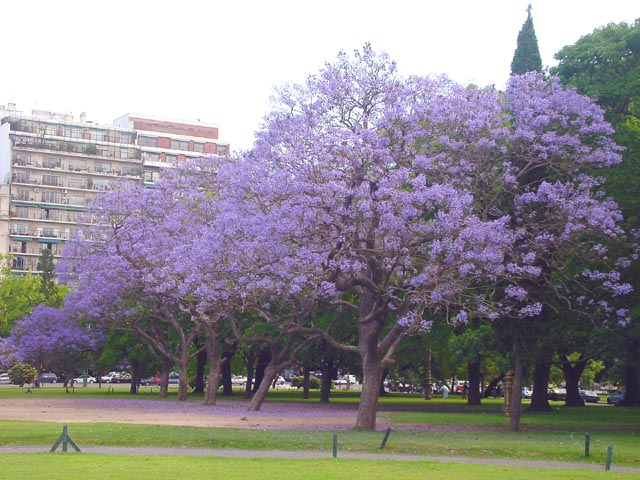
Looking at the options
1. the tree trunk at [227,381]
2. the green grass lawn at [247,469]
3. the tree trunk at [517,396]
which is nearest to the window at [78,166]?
the tree trunk at [227,381]

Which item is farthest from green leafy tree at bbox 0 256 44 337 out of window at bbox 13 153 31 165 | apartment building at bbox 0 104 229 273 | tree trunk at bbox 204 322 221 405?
window at bbox 13 153 31 165

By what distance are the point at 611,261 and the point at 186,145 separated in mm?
101886

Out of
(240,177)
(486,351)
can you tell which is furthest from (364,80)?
(486,351)

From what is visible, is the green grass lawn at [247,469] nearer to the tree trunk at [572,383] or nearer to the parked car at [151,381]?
the tree trunk at [572,383]

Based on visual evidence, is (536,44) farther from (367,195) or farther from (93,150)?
(93,150)

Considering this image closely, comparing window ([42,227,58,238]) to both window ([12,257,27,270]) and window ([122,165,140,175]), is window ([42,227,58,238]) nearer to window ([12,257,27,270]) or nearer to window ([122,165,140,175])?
window ([12,257,27,270])

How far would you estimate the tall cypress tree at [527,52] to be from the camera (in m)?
37.6

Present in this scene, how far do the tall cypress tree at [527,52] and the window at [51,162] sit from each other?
92287 mm

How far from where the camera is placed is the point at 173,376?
114562mm

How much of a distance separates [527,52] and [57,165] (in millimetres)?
92838

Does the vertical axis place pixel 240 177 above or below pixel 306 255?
above

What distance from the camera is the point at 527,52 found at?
3784 centimetres

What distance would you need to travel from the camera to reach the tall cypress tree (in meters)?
37.6

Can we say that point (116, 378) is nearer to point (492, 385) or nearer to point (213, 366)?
point (492, 385)
